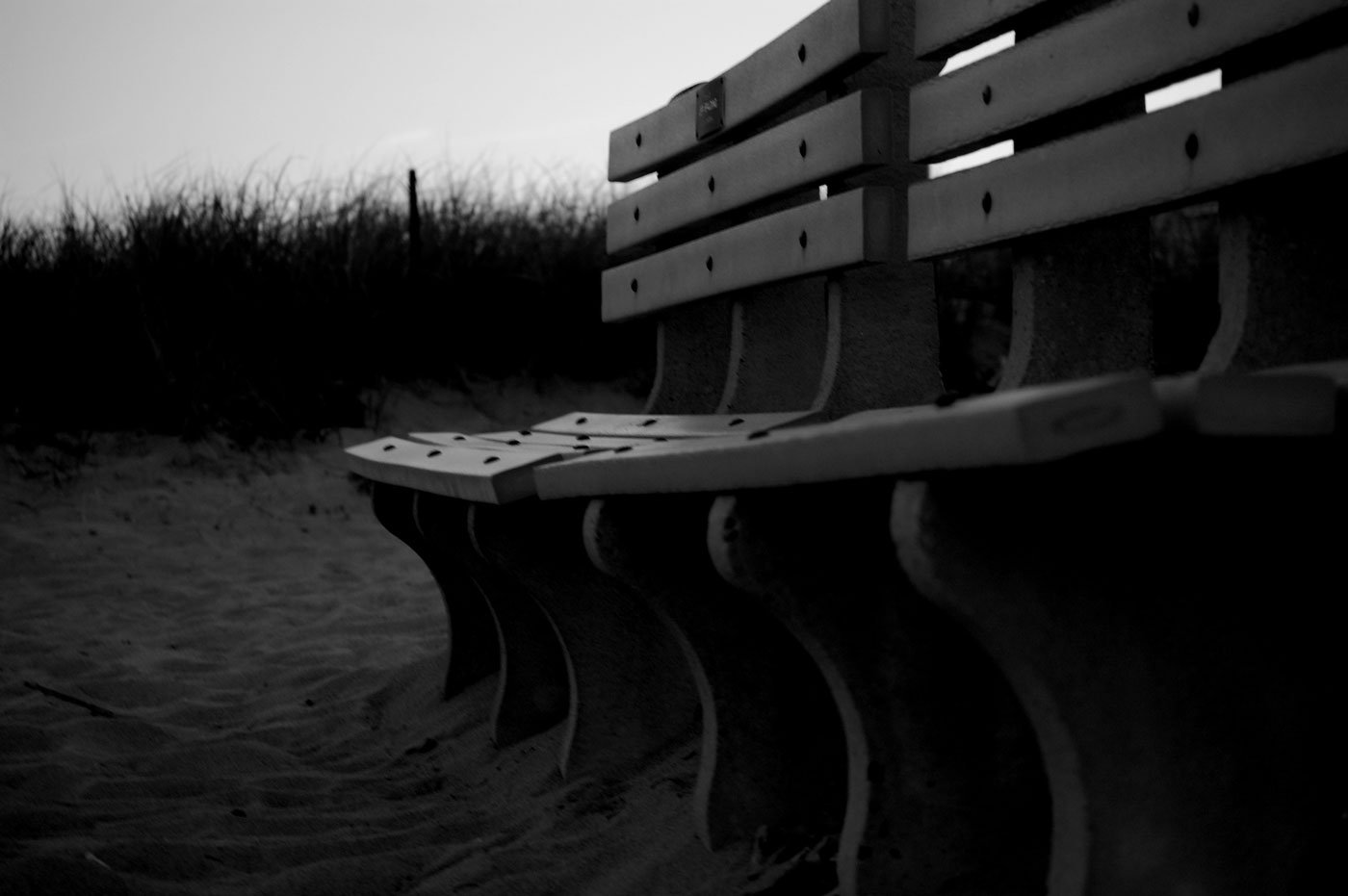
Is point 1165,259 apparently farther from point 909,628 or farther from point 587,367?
point 909,628

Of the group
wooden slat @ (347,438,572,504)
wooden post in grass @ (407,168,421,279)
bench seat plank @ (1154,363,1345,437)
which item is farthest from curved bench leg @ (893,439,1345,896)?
wooden post in grass @ (407,168,421,279)

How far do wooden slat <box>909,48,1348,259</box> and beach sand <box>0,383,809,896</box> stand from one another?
3.20 ft

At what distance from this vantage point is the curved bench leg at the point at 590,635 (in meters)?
2.61

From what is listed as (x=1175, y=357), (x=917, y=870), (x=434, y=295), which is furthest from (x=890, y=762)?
(x=434, y=295)

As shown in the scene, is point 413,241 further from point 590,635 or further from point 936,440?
point 936,440

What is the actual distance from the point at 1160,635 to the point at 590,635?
1.45 metres

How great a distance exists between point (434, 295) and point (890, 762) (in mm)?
7071

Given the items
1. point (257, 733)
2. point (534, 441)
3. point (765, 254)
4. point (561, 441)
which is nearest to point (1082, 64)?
point (765, 254)

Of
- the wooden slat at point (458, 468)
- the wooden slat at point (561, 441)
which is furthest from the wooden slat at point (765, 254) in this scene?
the wooden slat at point (458, 468)

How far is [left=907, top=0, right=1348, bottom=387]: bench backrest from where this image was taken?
5.10 feet

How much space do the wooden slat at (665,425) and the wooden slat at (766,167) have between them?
1.53 ft

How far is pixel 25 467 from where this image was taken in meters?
6.92

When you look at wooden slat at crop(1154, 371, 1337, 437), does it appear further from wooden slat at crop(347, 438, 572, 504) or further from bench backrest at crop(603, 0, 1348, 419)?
wooden slat at crop(347, 438, 572, 504)

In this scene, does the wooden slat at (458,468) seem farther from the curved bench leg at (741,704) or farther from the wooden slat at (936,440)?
the wooden slat at (936,440)
